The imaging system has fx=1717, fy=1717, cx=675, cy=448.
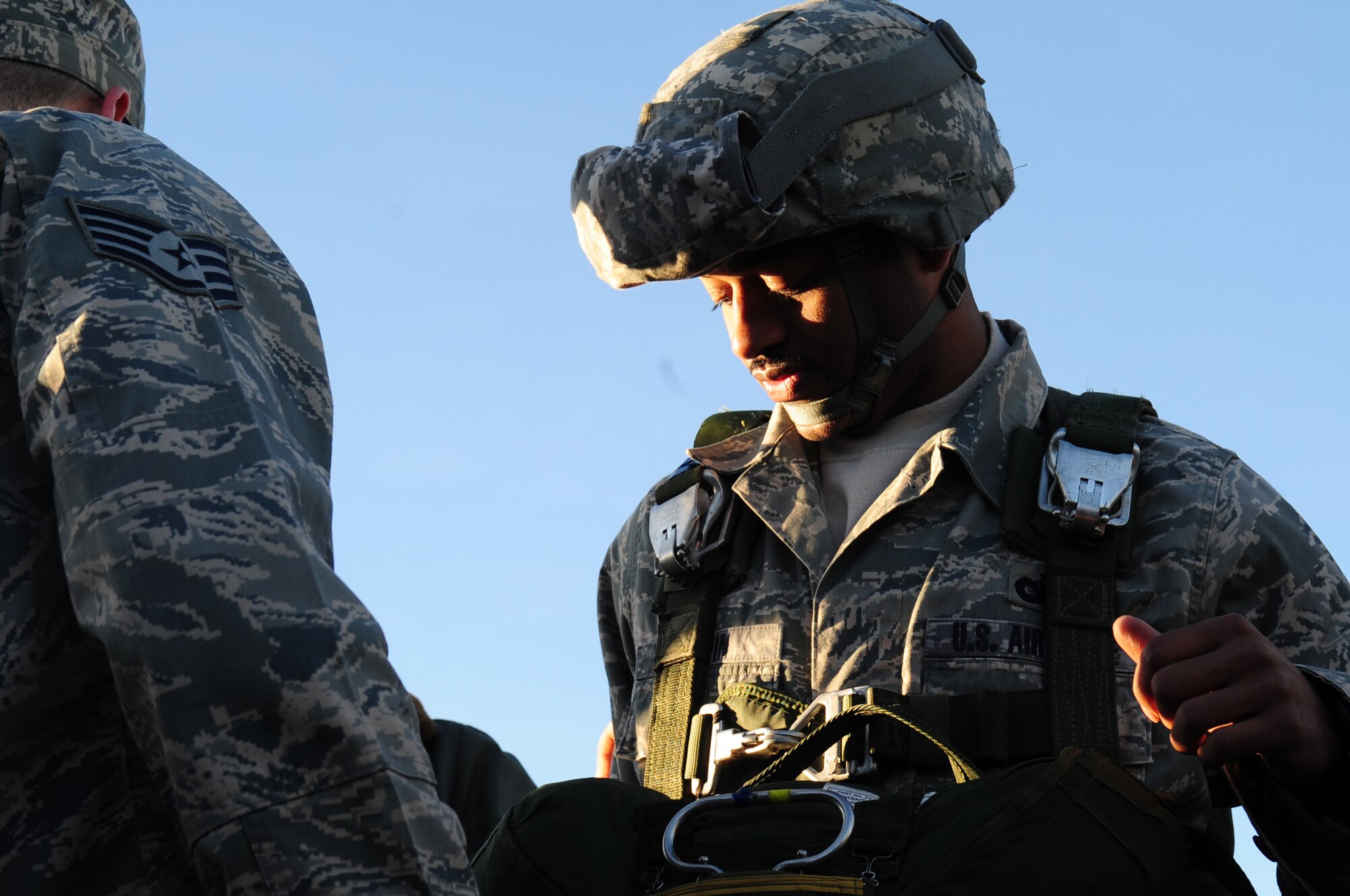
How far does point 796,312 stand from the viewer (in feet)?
12.6

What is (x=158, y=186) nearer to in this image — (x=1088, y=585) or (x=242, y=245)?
(x=242, y=245)

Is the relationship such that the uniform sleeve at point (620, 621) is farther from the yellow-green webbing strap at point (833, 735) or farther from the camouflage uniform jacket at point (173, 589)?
the camouflage uniform jacket at point (173, 589)

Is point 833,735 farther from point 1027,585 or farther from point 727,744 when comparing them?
point 1027,585

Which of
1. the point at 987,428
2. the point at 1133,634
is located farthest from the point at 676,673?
the point at 1133,634

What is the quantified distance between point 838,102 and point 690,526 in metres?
1.03

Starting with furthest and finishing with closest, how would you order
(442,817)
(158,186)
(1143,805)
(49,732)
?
1. (1143,805)
2. (158,186)
3. (49,732)
4. (442,817)

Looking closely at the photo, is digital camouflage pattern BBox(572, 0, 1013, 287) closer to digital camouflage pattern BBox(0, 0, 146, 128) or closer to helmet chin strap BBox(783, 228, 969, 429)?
helmet chin strap BBox(783, 228, 969, 429)

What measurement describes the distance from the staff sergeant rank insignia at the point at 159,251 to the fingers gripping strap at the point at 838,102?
5.47ft

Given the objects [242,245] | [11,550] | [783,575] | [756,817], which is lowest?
[756,817]

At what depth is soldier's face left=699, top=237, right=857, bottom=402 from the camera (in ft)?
12.5

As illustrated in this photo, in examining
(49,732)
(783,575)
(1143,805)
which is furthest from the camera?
(783,575)

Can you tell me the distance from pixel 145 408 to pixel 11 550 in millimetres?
273

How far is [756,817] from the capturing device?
2848 millimetres

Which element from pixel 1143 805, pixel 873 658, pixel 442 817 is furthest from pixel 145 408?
pixel 873 658
